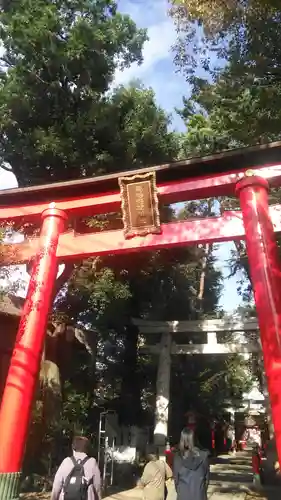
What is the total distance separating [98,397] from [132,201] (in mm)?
10656

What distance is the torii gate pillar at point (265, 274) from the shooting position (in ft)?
18.6

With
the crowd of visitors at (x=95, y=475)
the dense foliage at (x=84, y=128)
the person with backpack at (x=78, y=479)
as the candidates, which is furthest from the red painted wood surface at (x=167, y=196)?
the person with backpack at (x=78, y=479)

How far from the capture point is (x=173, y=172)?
795 cm

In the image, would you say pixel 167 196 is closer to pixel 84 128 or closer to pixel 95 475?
pixel 95 475

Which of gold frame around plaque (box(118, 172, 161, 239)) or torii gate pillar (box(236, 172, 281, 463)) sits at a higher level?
gold frame around plaque (box(118, 172, 161, 239))

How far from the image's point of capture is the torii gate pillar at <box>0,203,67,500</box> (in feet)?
20.3

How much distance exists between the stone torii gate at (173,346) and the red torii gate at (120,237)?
8.28 m

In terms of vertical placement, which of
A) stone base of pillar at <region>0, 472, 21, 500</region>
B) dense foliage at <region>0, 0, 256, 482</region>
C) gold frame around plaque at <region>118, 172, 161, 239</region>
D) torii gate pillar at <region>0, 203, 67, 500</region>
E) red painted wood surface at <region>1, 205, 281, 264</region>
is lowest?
stone base of pillar at <region>0, 472, 21, 500</region>

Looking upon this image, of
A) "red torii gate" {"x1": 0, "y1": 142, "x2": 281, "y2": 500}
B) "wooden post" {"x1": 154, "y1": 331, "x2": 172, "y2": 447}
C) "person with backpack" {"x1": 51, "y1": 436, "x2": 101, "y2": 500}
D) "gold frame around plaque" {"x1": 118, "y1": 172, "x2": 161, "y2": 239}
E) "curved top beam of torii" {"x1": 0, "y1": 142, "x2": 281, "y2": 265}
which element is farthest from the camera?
"wooden post" {"x1": 154, "y1": 331, "x2": 172, "y2": 447}

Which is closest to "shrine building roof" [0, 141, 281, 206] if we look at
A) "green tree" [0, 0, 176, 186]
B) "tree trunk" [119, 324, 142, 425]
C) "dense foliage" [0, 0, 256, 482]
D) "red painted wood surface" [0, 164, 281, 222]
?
"red painted wood surface" [0, 164, 281, 222]

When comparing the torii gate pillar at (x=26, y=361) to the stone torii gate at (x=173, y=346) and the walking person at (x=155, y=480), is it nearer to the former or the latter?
the walking person at (x=155, y=480)

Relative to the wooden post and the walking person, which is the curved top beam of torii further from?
the wooden post

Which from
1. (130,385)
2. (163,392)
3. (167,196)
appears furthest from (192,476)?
(130,385)

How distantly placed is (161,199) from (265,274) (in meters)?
2.72
